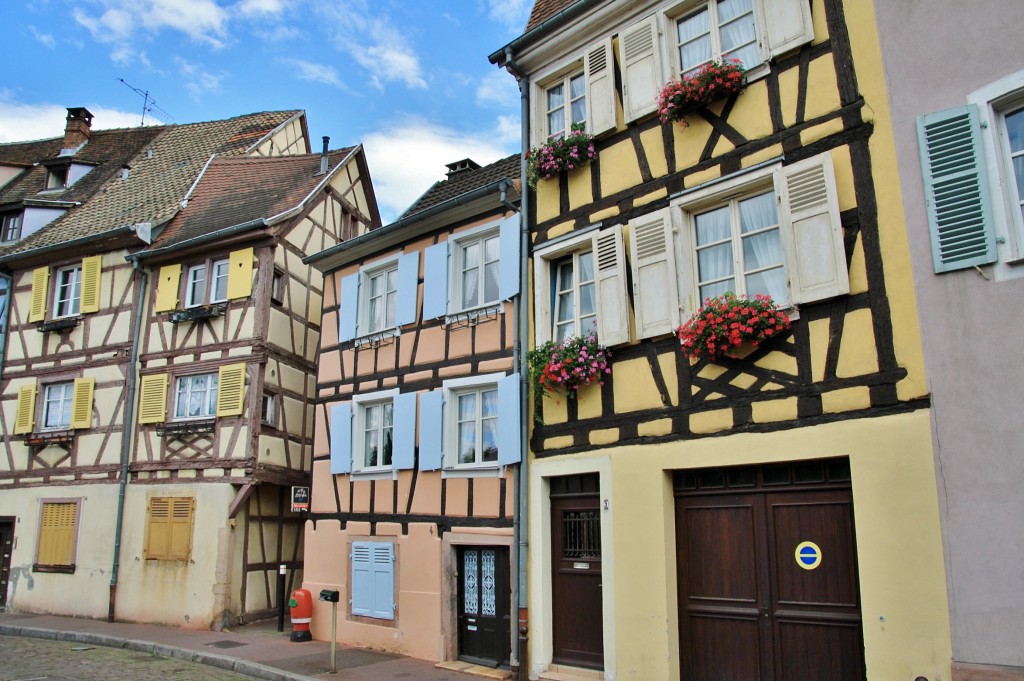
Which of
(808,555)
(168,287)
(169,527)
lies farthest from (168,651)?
(808,555)

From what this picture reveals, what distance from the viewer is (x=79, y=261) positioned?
1847cm

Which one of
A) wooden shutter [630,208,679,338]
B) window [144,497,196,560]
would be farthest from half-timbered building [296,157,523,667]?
window [144,497,196,560]

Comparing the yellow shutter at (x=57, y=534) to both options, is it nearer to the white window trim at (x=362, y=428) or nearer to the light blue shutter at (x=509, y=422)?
the white window trim at (x=362, y=428)

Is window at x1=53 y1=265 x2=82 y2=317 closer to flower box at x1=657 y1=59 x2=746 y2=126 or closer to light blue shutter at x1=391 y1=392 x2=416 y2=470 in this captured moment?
light blue shutter at x1=391 y1=392 x2=416 y2=470

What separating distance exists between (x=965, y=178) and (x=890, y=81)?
128 cm

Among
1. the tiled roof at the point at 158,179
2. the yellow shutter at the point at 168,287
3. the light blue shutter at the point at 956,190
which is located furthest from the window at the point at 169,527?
the light blue shutter at the point at 956,190

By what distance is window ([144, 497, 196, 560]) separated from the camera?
1525 cm

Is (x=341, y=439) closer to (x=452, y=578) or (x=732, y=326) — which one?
(x=452, y=578)

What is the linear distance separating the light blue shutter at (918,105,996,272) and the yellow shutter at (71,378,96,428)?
16571 millimetres

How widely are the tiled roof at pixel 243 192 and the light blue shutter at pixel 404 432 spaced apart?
5.99 m

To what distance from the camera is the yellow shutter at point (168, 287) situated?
1684cm

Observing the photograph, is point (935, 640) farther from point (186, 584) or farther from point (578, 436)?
point (186, 584)

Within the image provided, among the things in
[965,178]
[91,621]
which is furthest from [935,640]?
[91,621]

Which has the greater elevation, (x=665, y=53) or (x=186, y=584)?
(x=665, y=53)
